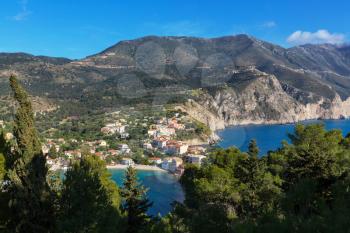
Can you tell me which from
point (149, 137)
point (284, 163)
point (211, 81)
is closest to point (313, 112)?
point (211, 81)

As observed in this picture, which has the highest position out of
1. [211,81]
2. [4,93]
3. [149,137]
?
[211,81]

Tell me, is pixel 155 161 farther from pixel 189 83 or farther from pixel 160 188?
pixel 189 83

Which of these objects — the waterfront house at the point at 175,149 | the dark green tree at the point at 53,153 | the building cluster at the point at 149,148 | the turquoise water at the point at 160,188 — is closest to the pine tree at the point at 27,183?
the turquoise water at the point at 160,188

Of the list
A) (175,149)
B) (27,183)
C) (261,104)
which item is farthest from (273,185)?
(261,104)

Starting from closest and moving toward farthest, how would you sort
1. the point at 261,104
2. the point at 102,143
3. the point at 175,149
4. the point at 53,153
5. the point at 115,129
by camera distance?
the point at 53,153 < the point at 175,149 < the point at 102,143 < the point at 115,129 < the point at 261,104

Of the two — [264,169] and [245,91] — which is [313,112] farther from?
[264,169]
